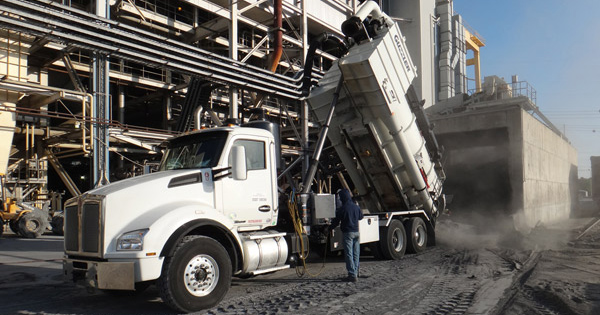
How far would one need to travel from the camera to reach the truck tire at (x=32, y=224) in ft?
48.5

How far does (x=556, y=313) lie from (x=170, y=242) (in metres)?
4.82

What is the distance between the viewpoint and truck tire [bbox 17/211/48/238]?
48.5ft

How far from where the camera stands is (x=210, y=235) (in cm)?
627

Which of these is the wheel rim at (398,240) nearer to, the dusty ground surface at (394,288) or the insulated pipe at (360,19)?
the dusty ground surface at (394,288)

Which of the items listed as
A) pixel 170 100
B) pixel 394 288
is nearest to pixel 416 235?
pixel 394 288

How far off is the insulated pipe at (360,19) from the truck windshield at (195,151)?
14.4 ft

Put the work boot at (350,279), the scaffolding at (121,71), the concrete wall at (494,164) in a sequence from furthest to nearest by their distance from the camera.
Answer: the concrete wall at (494,164) < the scaffolding at (121,71) < the work boot at (350,279)

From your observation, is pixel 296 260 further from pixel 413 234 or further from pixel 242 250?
pixel 413 234

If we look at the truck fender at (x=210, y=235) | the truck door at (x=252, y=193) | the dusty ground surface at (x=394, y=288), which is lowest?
the dusty ground surface at (x=394, y=288)

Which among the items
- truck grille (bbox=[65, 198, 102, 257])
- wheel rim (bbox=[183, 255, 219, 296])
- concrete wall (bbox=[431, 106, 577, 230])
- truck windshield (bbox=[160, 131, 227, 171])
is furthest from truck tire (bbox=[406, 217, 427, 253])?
truck grille (bbox=[65, 198, 102, 257])

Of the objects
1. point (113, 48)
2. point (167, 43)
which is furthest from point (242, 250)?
point (167, 43)

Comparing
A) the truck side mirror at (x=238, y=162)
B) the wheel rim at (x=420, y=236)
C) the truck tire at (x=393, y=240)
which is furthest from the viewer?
the wheel rim at (x=420, y=236)

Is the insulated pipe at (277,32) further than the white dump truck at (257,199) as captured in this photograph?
Yes

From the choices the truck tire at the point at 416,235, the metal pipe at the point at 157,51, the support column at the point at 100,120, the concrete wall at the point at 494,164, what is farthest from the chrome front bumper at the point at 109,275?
the concrete wall at the point at 494,164
